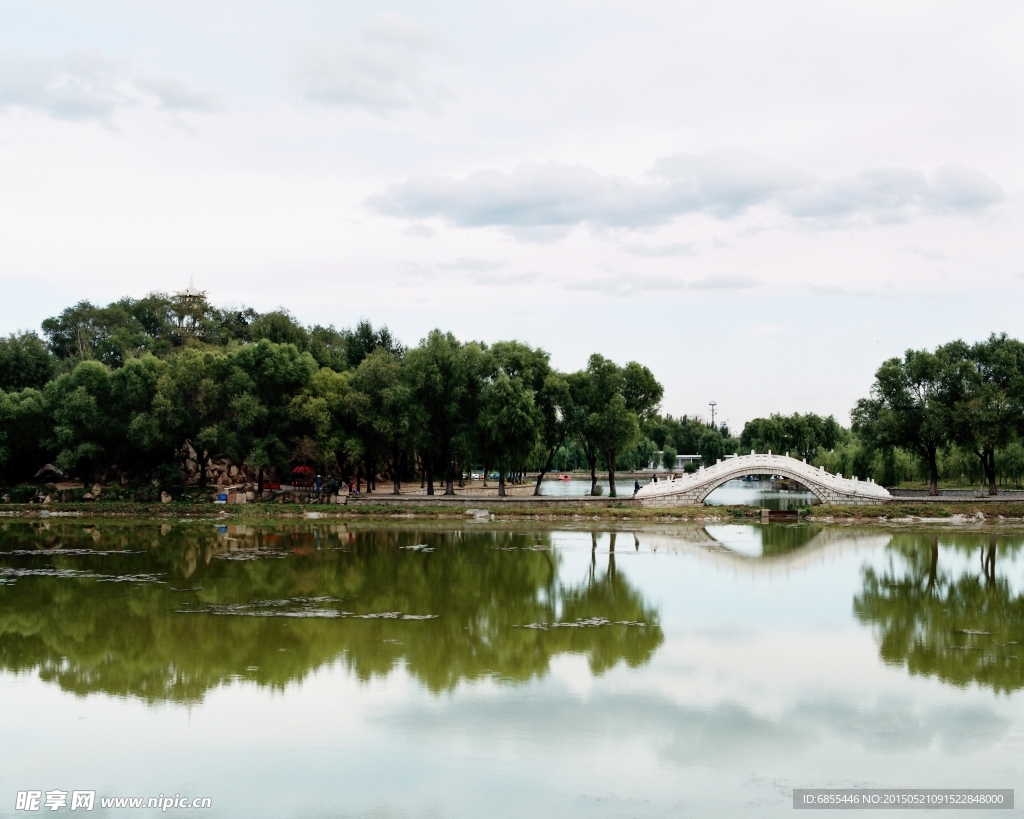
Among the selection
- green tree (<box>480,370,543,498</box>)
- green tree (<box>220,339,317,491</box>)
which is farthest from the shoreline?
green tree (<box>220,339,317,491</box>)

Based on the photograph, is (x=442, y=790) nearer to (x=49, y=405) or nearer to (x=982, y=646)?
(x=982, y=646)

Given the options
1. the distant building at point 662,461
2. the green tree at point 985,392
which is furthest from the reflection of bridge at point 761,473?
the distant building at point 662,461

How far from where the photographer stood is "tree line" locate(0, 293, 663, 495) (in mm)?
42438

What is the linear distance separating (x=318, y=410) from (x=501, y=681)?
28.5m

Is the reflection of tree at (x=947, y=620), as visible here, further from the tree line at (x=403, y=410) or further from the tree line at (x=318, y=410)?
the tree line at (x=318, y=410)

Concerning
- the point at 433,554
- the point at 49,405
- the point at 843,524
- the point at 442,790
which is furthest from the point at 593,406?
the point at 442,790

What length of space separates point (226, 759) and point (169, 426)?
1286 inches

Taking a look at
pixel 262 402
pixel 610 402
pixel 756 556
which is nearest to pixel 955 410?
pixel 610 402

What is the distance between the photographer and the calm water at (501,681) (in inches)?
448

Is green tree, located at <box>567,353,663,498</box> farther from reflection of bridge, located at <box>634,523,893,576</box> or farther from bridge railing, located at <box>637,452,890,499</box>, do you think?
reflection of bridge, located at <box>634,523,893,576</box>

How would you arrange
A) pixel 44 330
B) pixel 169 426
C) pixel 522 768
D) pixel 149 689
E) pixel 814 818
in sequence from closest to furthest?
pixel 814 818
pixel 522 768
pixel 149 689
pixel 169 426
pixel 44 330

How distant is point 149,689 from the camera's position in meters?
15.4

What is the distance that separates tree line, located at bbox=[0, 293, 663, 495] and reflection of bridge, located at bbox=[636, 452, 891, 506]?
2954 millimetres

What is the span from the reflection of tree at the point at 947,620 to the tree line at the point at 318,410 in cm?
1674
